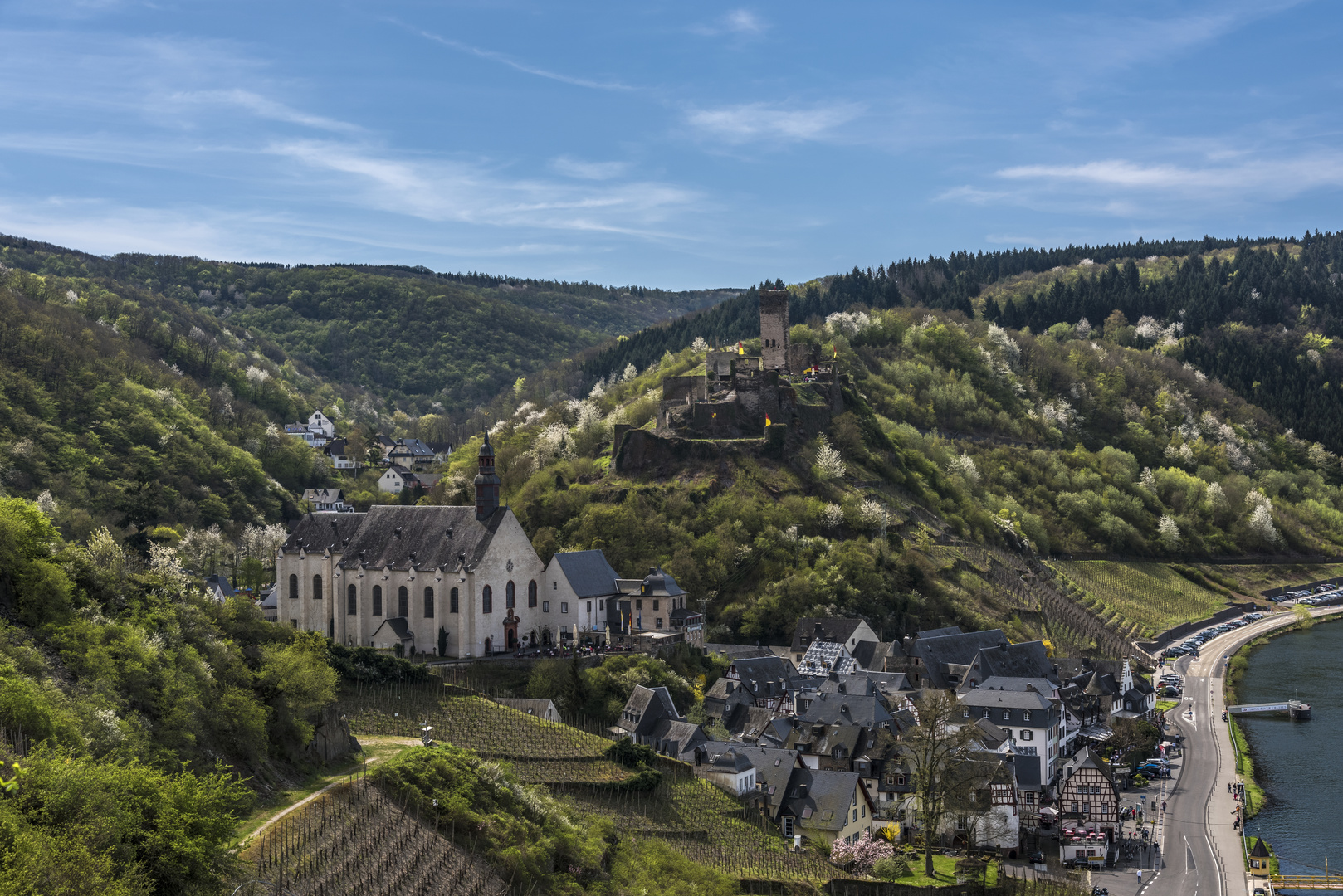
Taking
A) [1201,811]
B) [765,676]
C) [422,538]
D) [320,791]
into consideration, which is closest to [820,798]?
[765,676]

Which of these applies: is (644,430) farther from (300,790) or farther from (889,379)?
(300,790)

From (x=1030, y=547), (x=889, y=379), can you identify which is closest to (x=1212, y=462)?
(x=889, y=379)

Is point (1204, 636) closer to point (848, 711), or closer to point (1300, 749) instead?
point (1300, 749)

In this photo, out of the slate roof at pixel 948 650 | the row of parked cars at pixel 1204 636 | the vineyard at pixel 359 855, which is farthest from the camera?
the row of parked cars at pixel 1204 636

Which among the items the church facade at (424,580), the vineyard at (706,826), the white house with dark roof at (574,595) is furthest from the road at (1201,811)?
the church facade at (424,580)

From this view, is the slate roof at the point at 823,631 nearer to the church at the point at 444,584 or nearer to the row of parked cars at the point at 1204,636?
the church at the point at 444,584

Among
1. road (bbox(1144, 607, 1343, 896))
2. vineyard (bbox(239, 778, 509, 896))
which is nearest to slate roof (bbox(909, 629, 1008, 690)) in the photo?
road (bbox(1144, 607, 1343, 896))
